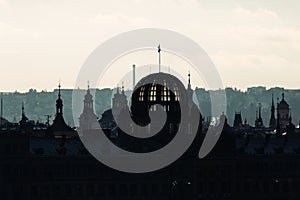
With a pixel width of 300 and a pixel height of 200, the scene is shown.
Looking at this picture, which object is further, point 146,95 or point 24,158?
point 146,95

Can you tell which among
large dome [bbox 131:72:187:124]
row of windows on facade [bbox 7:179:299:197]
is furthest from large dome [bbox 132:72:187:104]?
row of windows on facade [bbox 7:179:299:197]

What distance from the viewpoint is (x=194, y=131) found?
582 feet

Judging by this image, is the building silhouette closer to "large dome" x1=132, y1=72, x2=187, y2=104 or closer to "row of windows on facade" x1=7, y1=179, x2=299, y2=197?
"row of windows on facade" x1=7, y1=179, x2=299, y2=197

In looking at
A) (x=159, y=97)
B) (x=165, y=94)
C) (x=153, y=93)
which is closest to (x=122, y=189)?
(x=159, y=97)

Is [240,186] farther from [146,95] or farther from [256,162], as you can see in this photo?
[146,95]

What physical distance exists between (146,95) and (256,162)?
16990mm

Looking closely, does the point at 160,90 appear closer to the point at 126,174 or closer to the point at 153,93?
the point at 153,93

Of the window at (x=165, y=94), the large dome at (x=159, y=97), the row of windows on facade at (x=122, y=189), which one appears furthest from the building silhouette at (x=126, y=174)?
the window at (x=165, y=94)

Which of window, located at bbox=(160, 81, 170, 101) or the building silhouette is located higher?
window, located at bbox=(160, 81, 170, 101)

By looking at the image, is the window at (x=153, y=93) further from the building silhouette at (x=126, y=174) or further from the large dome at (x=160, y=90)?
the building silhouette at (x=126, y=174)

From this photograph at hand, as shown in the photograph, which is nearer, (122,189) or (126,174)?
(126,174)

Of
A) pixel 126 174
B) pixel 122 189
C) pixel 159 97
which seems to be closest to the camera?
pixel 126 174

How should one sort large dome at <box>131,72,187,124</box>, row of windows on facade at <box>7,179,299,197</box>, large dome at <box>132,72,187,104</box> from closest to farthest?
row of windows on facade at <box>7,179,299,197</box>, large dome at <box>131,72,187,124</box>, large dome at <box>132,72,187,104</box>

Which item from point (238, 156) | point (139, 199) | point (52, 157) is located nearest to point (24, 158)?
point (52, 157)
